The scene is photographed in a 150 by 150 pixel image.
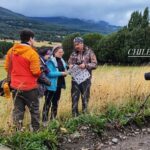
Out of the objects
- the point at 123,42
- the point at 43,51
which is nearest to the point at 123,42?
the point at 123,42

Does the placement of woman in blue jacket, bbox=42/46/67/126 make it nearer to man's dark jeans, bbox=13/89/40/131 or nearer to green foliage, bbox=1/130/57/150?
man's dark jeans, bbox=13/89/40/131

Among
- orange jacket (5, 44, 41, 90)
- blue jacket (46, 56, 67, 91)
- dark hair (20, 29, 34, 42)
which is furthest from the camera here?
blue jacket (46, 56, 67, 91)

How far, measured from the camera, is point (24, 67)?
700 centimetres

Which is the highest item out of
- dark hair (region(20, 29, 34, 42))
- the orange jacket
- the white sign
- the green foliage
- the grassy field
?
dark hair (region(20, 29, 34, 42))

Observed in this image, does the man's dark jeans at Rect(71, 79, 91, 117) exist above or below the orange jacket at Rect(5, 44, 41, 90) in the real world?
below

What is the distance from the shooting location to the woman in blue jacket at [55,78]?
8.36 meters

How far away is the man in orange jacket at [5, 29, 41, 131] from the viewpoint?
6.94 metres

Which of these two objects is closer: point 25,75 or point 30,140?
point 30,140

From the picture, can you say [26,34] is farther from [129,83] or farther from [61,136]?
[129,83]

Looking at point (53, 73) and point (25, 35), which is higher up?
point (25, 35)

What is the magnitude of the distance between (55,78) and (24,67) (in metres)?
1.47

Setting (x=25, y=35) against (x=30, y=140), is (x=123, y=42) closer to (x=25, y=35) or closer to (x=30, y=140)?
(x=25, y=35)

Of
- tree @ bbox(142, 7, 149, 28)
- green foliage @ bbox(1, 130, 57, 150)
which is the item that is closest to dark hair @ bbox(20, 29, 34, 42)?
green foliage @ bbox(1, 130, 57, 150)

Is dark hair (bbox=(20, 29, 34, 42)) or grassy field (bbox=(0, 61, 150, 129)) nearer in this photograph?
dark hair (bbox=(20, 29, 34, 42))
